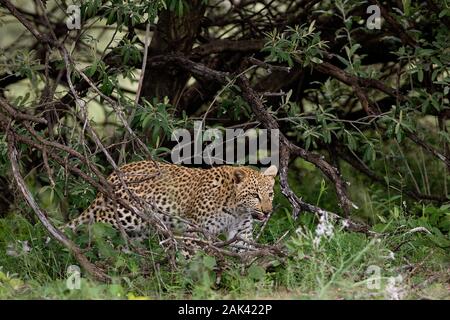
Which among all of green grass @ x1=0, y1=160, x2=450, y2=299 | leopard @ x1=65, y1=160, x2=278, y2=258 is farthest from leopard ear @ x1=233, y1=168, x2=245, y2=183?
green grass @ x1=0, y1=160, x2=450, y2=299

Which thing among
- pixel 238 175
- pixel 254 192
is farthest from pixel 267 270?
pixel 238 175

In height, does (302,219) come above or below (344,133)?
below

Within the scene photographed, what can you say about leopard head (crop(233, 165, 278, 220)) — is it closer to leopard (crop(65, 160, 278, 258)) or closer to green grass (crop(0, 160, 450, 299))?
leopard (crop(65, 160, 278, 258))

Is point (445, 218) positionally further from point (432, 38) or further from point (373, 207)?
point (432, 38)

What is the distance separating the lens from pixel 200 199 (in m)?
7.54

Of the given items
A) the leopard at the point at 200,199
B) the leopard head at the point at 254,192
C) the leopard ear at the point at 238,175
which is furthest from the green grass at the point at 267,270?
the leopard ear at the point at 238,175

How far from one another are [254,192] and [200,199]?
439 millimetres

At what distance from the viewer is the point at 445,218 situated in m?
7.40

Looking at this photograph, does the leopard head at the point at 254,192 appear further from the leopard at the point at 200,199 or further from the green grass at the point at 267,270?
the green grass at the point at 267,270

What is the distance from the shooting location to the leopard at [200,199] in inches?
290

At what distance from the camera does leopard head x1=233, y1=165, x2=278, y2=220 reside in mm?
7371

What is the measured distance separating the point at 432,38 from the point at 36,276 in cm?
410
